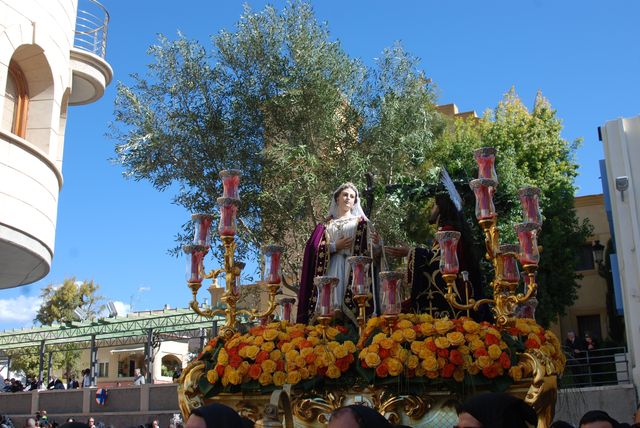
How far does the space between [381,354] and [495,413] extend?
2830mm

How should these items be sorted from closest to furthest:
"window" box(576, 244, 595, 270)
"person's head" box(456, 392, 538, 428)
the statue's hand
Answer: "person's head" box(456, 392, 538, 428) < the statue's hand < "window" box(576, 244, 595, 270)

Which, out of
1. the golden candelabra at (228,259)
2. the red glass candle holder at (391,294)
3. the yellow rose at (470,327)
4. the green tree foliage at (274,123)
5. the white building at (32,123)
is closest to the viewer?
the yellow rose at (470,327)

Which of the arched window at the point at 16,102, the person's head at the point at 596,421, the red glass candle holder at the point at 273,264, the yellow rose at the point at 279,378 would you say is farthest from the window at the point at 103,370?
the person's head at the point at 596,421

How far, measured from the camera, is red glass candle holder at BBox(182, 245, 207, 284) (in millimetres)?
7145

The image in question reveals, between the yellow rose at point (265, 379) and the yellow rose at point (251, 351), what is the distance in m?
0.20

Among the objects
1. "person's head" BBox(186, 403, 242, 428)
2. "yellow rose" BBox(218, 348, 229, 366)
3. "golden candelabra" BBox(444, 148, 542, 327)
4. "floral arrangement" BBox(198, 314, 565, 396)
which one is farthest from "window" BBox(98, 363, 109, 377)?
"person's head" BBox(186, 403, 242, 428)

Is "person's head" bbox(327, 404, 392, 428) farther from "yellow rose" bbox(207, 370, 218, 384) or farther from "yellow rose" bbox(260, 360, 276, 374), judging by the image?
"yellow rose" bbox(207, 370, 218, 384)

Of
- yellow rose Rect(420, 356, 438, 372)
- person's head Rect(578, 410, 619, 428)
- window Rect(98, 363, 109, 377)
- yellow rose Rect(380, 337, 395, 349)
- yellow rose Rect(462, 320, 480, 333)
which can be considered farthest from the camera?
window Rect(98, 363, 109, 377)

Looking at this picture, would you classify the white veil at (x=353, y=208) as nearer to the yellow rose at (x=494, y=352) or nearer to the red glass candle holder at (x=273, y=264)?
the red glass candle holder at (x=273, y=264)

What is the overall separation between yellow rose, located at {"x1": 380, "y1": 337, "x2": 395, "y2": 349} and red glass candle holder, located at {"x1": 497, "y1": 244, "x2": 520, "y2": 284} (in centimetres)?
115

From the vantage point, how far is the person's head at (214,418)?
3.33 m

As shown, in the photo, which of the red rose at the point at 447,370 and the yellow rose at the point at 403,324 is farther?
the yellow rose at the point at 403,324

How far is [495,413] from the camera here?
3244 mm

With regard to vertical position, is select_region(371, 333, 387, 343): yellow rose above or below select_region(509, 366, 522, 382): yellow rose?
above
